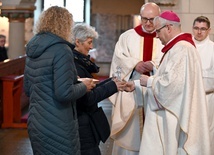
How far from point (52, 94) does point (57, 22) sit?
0.45 m

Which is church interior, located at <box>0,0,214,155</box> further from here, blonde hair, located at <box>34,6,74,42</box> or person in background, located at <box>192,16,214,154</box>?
person in background, located at <box>192,16,214,154</box>

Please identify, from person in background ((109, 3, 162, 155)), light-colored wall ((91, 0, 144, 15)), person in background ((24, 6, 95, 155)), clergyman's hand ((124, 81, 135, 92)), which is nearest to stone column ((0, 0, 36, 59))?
light-colored wall ((91, 0, 144, 15))

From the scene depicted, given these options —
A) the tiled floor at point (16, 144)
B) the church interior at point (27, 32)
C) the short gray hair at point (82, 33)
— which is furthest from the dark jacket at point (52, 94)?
the tiled floor at point (16, 144)

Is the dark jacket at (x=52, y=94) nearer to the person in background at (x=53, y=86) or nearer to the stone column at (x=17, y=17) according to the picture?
the person in background at (x=53, y=86)

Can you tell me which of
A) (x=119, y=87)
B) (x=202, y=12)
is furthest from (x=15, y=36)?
(x=119, y=87)

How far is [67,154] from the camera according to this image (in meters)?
3.17

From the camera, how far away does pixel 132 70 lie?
445cm

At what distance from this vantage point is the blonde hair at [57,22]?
10.2 feet

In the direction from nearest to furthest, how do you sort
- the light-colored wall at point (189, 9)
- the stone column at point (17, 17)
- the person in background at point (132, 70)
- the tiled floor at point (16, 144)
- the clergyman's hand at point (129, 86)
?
1. the clergyman's hand at point (129, 86)
2. the person in background at point (132, 70)
3. the tiled floor at point (16, 144)
4. the light-colored wall at point (189, 9)
5. the stone column at point (17, 17)

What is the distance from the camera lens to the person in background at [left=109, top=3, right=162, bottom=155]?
442 centimetres

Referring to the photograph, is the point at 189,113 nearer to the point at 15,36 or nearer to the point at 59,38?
the point at 59,38

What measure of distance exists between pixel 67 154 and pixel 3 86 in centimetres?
492

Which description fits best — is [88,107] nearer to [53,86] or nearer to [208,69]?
[53,86]

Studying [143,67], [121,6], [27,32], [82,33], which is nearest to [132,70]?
[143,67]
